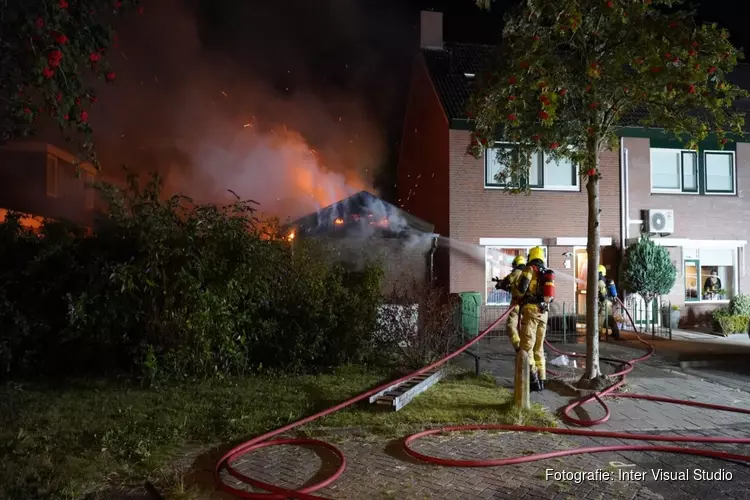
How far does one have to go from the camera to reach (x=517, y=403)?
6422mm

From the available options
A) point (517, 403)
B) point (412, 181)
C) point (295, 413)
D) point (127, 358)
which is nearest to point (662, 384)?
point (517, 403)

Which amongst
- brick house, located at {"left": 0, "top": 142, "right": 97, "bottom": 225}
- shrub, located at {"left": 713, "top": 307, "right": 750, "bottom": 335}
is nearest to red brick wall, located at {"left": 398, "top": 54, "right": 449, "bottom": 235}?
shrub, located at {"left": 713, "top": 307, "right": 750, "bottom": 335}

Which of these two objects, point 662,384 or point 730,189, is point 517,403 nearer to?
point 662,384

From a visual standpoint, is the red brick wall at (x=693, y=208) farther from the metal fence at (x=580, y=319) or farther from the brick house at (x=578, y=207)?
the metal fence at (x=580, y=319)

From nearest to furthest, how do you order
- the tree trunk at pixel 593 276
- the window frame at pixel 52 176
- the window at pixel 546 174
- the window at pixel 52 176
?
the tree trunk at pixel 593 276 < the window at pixel 546 174 < the window frame at pixel 52 176 < the window at pixel 52 176

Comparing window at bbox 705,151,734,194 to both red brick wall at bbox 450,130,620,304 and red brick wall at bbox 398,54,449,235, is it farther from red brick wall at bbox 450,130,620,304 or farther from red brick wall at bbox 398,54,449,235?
red brick wall at bbox 398,54,449,235

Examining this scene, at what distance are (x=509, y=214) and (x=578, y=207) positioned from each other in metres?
1.92

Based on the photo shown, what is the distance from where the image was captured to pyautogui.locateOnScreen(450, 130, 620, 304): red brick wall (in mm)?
14656

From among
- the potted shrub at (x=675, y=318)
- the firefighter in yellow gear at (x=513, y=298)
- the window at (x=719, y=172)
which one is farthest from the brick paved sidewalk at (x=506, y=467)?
the window at (x=719, y=172)

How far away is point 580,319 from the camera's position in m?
14.3

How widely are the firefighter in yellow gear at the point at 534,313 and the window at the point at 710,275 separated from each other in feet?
34.2

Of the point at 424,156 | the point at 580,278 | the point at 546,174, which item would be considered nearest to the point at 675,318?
the point at 580,278

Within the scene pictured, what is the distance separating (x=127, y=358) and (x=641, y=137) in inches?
537

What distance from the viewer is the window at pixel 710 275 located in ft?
52.5
